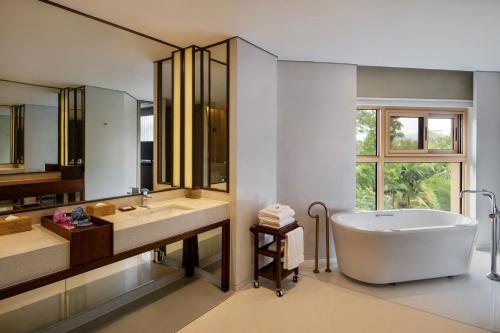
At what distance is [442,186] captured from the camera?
3898 millimetres

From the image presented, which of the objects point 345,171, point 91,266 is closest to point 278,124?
point 345,171

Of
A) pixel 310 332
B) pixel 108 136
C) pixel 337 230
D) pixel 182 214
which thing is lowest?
pixel 310 332

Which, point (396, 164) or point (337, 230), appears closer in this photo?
point (337, 230)

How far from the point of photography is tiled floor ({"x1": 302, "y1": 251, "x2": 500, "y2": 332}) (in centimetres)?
224

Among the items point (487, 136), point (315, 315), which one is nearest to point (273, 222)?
point (315, 315)

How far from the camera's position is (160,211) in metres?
2.44

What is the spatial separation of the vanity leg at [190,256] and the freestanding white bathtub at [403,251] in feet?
4.87

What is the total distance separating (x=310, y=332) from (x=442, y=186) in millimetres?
3078

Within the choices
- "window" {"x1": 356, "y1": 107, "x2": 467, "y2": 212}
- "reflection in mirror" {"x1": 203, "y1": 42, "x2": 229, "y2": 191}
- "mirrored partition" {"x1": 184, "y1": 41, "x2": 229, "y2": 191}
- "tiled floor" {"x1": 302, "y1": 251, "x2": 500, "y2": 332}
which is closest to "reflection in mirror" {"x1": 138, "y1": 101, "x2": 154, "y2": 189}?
"mirrored partition" {"x1": 184, "y1": 41, "x2": 229, "y2": 191}

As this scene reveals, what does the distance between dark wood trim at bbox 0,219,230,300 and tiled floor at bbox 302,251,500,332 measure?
3.27 feet

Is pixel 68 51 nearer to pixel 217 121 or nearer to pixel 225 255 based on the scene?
pixel 217 121

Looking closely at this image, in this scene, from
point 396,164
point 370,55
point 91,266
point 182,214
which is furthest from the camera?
point 396,164

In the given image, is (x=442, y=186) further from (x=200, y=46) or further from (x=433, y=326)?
(x=200, y=46)

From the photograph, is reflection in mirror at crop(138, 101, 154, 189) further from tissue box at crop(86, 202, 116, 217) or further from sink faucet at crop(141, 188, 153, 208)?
tissue box at crop(86, 202, 116, 217)
